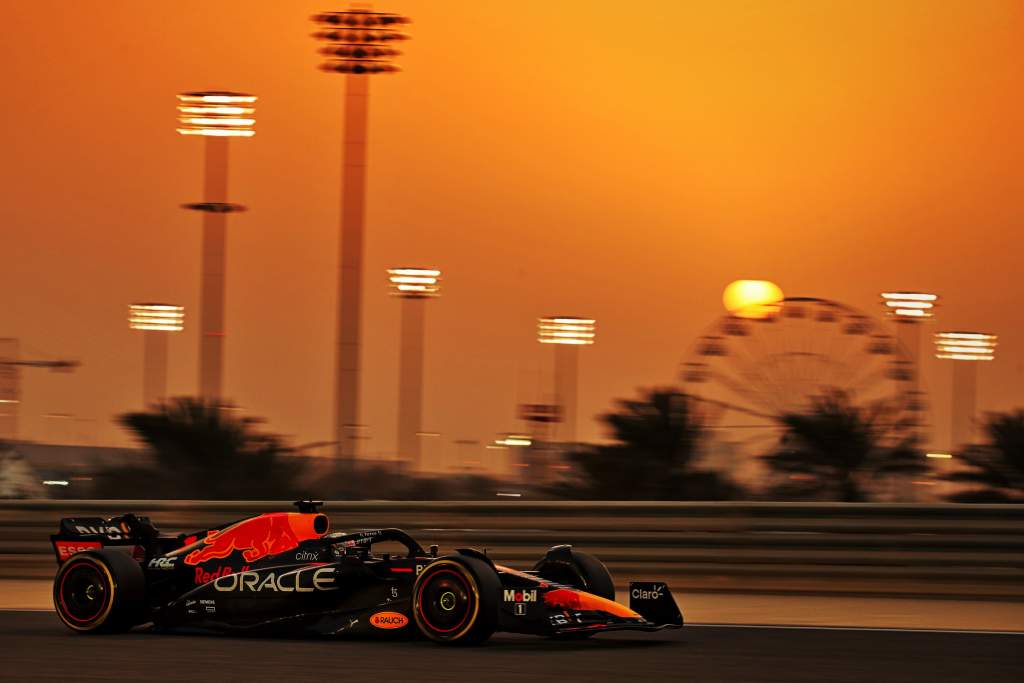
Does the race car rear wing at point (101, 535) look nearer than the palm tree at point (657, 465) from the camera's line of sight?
Yes

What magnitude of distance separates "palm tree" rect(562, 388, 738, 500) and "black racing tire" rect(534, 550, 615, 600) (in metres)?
10.9

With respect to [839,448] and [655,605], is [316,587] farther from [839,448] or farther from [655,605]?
[839,448]

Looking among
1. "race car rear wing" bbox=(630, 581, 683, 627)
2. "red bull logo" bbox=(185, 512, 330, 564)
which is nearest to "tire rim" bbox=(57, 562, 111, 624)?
"red bull logo" bbox=(185, 512, 330, 564)

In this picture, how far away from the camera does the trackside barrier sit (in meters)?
13.2

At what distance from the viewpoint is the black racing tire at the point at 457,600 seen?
30.8 ft

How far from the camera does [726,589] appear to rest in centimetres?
1373

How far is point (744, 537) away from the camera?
13828mm

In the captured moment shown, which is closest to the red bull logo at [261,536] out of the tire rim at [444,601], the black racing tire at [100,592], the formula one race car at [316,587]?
the formula one race car at [316,587]

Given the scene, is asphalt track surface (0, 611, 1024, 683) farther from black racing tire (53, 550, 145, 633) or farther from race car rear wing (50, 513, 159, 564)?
race car rear wing (50, 513, 159, 564)

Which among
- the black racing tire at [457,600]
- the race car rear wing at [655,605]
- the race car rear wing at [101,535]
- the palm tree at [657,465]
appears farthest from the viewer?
the palm tree at [657,465]

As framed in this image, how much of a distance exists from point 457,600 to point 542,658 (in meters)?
0.73

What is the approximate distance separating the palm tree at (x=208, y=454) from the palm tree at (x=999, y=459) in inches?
392

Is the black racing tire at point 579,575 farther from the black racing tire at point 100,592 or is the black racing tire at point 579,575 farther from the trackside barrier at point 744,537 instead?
the trackside barrier at point 744,537

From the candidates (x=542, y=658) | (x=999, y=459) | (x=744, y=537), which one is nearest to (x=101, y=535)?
(x=542, y=658)
